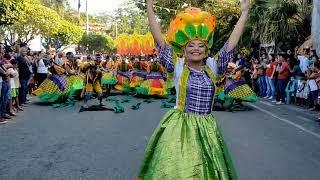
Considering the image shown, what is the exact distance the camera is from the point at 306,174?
696cm

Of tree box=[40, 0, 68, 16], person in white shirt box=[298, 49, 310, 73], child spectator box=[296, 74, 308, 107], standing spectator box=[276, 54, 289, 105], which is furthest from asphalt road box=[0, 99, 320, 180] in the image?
tree box=[40, 0, 68, 16]

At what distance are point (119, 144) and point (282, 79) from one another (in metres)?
10.7

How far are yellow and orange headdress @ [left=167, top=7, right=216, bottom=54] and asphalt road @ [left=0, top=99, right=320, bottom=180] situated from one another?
2786 millimetres

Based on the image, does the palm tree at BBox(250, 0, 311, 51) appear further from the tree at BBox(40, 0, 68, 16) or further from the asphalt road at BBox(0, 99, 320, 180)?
the tree at BBox(40, 0, 68, 16)

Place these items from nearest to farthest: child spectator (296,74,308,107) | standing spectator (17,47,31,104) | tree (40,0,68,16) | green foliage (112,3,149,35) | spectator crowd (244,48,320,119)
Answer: spectator crowd (244,48,320,119) → standing spectator (17,47,31,104) → child spectator (296,74,308,107) → tree (40,0,68,16) → green foliage (112,3,149,35)

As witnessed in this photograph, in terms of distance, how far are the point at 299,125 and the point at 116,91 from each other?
12.0m

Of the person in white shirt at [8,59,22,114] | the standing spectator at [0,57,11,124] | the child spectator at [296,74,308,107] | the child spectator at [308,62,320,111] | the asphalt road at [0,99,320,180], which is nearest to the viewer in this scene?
the asphalt road at [0,99,320,180]

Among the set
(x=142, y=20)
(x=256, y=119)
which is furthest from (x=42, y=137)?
(x=142, y=20)

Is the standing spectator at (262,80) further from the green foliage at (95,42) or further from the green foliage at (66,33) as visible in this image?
the green foliage at (95,42)

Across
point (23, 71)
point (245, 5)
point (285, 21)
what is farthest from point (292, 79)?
point (245, 5)

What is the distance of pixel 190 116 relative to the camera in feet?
13.5

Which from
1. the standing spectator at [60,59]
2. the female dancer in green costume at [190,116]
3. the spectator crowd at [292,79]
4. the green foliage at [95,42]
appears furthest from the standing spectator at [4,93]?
the green foliage at [95,42]

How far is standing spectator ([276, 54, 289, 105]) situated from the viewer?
18297mm

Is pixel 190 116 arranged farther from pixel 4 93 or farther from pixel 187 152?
pixel 4 93
